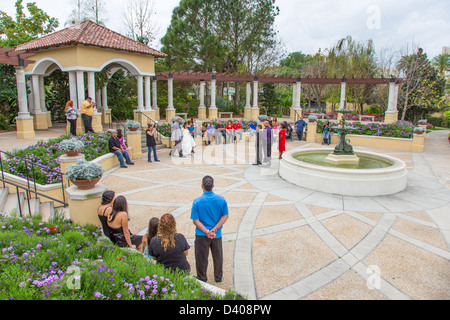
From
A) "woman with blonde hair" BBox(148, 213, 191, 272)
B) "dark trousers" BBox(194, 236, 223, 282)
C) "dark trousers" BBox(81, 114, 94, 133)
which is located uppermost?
"dark trousers" BBox(81, 114, 94, 133)

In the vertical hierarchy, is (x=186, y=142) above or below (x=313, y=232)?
above

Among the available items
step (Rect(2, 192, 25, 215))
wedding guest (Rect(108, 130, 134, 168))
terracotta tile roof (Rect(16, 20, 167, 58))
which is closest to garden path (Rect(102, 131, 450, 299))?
wedding guest (Rect(108, 130, 134, 168))

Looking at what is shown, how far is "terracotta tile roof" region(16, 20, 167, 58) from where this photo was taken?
16342 millimetres

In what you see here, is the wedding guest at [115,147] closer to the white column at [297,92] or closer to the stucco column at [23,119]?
the stucco column at [23,119]

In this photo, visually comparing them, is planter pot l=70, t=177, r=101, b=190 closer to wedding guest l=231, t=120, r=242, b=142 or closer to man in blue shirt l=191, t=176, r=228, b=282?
man in blue shirt l=191, t=176, r=228, b=282

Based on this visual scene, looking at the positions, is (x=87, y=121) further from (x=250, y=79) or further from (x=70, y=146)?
(x=250, y=79)

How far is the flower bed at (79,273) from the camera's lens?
11.6 feet

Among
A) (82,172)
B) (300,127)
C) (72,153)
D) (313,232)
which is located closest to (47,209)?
(72,153)

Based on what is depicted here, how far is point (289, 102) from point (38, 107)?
30909 millimetres

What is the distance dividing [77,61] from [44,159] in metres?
8.42

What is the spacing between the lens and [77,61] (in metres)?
16.3

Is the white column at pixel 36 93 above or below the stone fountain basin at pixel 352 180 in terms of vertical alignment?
above

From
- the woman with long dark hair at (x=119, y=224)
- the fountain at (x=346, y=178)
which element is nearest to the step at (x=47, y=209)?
the woman with long dark hair at (x=119, y=224)
